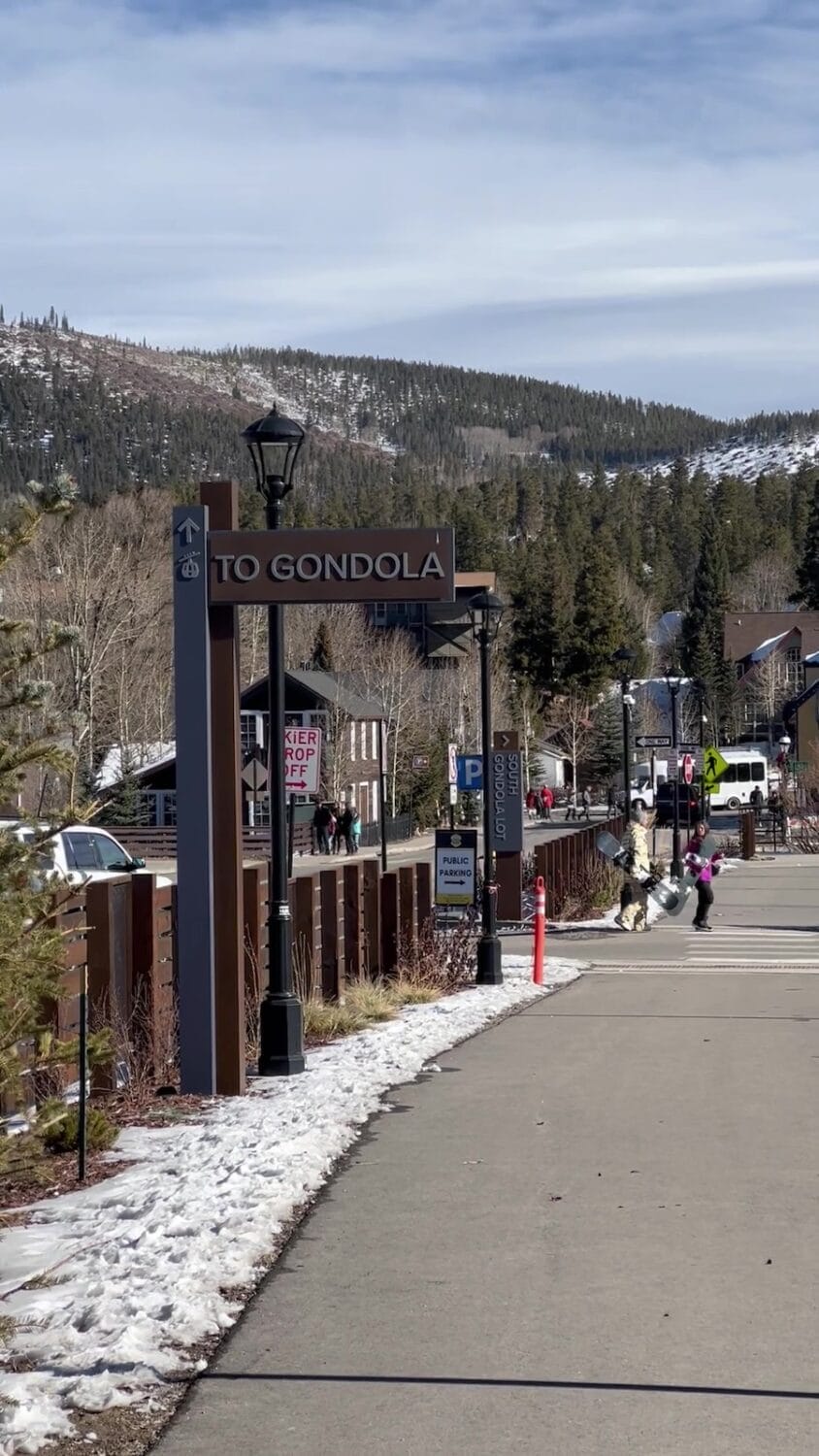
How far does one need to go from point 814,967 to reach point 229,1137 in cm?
1359

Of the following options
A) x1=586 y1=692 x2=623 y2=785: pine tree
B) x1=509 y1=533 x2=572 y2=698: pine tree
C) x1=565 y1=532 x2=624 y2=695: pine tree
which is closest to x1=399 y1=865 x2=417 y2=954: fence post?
x1=586 y1=692 x2=623 y2=785: pine tree

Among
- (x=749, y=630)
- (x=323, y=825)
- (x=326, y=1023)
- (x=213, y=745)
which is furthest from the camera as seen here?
(x=749, y=630)

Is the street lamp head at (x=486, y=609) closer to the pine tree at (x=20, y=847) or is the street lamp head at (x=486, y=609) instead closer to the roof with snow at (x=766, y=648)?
the pine tree at (x=20, y=847)

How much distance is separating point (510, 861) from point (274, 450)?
15.5 m

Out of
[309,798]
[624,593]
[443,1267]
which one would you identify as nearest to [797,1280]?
[443,1267]

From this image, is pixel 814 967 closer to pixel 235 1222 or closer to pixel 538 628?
pixel 235 1222

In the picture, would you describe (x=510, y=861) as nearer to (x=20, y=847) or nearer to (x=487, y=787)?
(x=487, y=787)

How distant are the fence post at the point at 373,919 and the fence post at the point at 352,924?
0.30 m

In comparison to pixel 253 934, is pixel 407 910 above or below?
below

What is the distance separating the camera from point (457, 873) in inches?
759

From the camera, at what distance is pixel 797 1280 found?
20.7 feet

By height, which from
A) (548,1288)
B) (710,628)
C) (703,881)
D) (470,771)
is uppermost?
(710,628)

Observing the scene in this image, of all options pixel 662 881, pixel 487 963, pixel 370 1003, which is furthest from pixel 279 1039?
pixel 662 881

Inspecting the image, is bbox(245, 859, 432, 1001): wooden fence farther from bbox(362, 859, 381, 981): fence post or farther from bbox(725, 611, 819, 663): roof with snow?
bbox(725, 611, 819, 663): roof with snow
